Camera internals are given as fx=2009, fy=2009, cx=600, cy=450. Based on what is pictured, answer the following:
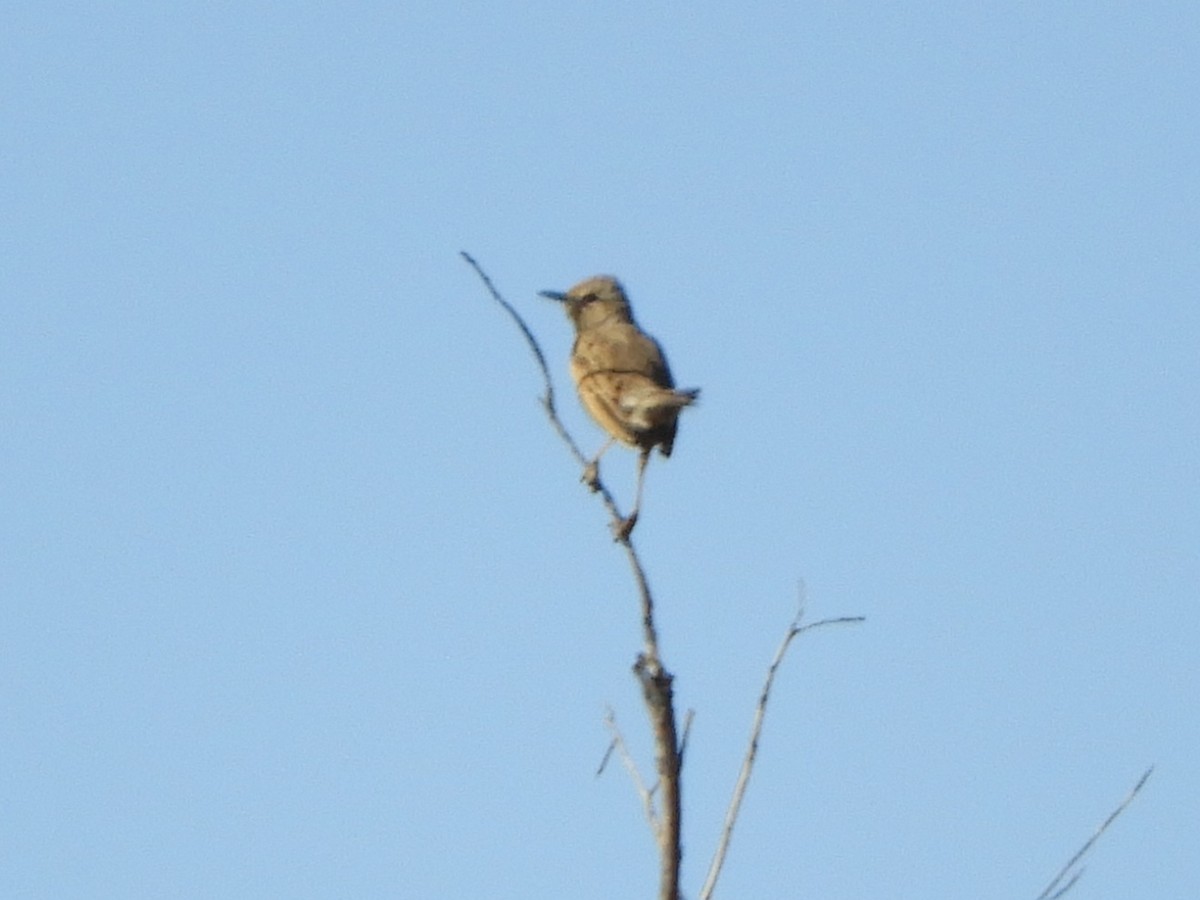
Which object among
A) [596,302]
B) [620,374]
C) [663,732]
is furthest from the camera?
[596,302]

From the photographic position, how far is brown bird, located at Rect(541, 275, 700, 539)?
30.8 ft

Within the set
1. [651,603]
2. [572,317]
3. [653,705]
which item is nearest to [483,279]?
[651,603]

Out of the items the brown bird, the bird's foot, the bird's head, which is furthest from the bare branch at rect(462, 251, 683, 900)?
the bird's head

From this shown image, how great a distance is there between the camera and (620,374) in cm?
987

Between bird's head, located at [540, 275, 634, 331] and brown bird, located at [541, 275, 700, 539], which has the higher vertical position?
bird's head, located at [540, 275, 634, 331]

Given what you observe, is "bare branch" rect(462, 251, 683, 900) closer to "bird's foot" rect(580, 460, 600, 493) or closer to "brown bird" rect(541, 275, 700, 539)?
"bird's foot" rect(580, 460, 600, 493)

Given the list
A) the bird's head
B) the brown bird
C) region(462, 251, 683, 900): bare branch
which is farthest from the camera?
the bird's head

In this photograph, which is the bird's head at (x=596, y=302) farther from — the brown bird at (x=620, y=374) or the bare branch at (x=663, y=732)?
the bare branch at (x=663, y=732)

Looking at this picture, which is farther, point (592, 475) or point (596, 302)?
point (596, 302)

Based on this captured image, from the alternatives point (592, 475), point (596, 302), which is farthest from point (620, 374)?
point (592, 475)

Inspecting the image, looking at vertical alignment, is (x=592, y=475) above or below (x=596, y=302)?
below

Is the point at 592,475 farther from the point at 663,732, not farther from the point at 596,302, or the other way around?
the point at 596,302

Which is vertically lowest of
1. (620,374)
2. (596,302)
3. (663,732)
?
(663,732)

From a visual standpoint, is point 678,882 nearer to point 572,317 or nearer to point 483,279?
point 483,279
